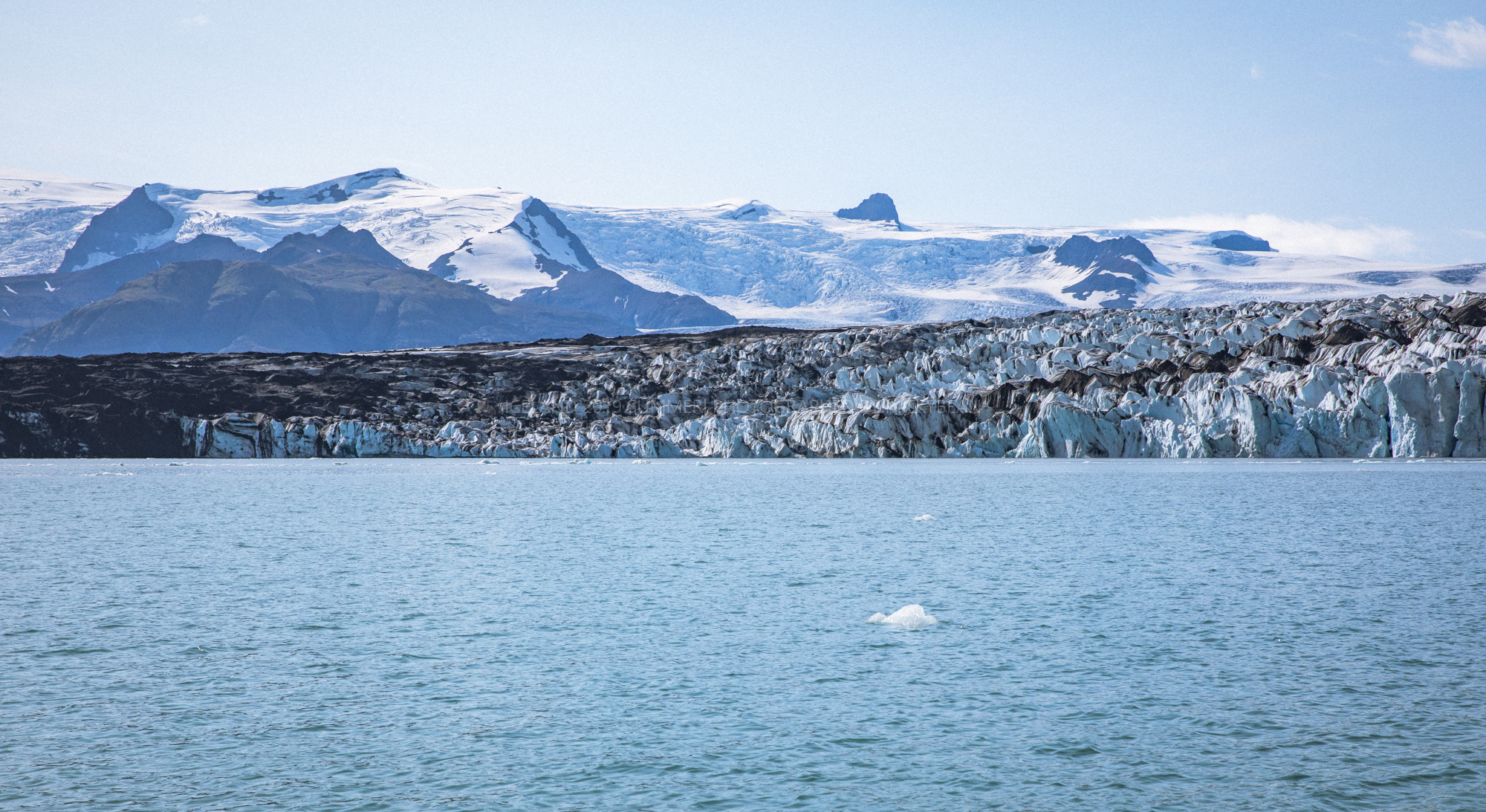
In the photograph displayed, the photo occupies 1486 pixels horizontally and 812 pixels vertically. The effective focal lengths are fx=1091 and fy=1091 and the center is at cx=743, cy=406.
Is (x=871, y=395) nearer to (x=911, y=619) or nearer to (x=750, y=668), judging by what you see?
(x=911, y=619)

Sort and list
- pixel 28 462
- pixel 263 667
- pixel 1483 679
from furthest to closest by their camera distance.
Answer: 1. pixel 28 462
2. pixel 263 667
3. pixel 1483 679

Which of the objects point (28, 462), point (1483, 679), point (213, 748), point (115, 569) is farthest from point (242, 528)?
point (28, 462)

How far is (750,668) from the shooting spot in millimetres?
13414

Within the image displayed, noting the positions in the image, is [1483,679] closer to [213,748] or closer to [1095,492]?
[213,748]

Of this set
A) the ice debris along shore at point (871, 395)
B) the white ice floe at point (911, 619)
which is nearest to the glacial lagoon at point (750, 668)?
the white ice floe at point (911, 619)

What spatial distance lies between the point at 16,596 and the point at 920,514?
80.4ft

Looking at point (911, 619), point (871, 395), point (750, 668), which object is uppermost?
point (750, 668)

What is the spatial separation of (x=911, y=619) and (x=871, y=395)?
2659 inches

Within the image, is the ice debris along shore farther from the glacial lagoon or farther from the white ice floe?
the white ice floe

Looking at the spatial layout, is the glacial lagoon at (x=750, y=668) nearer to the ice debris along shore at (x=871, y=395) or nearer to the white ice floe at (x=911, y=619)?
the white ice floe at (x=911, y=619)

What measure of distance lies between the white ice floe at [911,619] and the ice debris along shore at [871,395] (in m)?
52.4

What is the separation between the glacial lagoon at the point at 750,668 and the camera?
9.28 metres

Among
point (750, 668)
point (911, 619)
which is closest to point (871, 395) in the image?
point (911, 619)

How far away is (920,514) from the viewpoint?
115 ft
